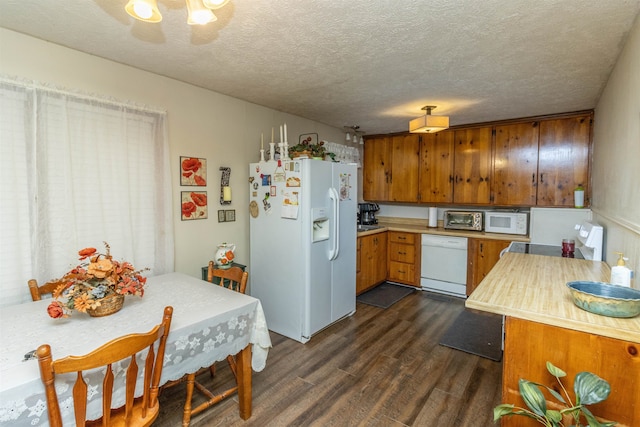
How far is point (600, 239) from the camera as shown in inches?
94.1

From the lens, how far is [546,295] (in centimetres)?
161

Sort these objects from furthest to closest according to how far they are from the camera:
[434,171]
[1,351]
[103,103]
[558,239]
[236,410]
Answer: [434,171]
[558,239]
[103,103]
[236,410]
[1,351]

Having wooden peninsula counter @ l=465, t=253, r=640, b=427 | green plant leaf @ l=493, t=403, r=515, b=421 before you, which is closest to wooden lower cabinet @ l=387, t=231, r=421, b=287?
wooden peninsula counter @ l=465, t=253, r=640, b=427

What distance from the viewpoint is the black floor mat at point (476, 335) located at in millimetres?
2832

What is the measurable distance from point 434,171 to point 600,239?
233 cm

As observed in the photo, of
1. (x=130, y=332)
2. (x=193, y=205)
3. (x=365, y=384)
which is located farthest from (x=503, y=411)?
(x=193, y=205)

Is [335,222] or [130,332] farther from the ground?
[335,222]

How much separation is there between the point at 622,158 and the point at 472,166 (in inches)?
90.0

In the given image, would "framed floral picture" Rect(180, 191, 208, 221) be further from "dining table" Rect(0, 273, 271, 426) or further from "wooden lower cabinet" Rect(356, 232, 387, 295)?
"wooden lower cabinet" Rect(356, 232, 387, 295)

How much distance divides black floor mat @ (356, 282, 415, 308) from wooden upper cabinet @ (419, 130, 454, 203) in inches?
53.1

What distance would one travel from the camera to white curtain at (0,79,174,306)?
74.4 inches

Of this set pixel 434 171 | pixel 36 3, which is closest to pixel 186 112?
pixel 36 3

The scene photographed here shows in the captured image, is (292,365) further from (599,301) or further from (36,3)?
(36,3)

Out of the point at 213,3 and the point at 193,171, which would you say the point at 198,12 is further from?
the point at 193,171
